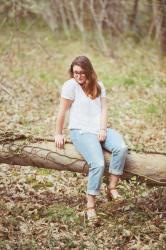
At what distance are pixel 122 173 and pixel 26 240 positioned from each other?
4.55ft

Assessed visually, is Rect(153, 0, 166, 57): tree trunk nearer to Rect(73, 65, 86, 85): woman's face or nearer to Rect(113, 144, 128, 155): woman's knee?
Rect(73, 65, 86, 85): woman's face

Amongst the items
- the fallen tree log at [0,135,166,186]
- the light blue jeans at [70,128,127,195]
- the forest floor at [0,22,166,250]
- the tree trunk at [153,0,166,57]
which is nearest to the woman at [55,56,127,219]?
the light blue jeans at [70,128,127,195]

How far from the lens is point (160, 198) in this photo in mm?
5781

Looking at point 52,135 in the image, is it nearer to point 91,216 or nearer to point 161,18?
point 91,216

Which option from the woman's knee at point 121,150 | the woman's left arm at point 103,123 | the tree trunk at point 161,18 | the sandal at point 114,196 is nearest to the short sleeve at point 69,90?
the woman's left arm at point 103,123

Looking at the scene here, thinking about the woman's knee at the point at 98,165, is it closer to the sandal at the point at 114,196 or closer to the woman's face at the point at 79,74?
the sandal at the point at 114,196

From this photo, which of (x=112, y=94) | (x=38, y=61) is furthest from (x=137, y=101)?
(x=38, y=61)

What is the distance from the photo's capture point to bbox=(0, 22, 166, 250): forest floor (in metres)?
5.27

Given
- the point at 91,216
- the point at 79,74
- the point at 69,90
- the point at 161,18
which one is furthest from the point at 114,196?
the point at 161,18

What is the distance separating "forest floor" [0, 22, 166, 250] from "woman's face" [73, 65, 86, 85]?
117cm

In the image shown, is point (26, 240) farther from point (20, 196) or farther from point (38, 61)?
point (38, 61)

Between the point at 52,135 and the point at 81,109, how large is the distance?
300cm

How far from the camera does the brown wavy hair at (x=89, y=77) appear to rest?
5655 mm

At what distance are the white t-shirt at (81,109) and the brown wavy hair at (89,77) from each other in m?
0.07
